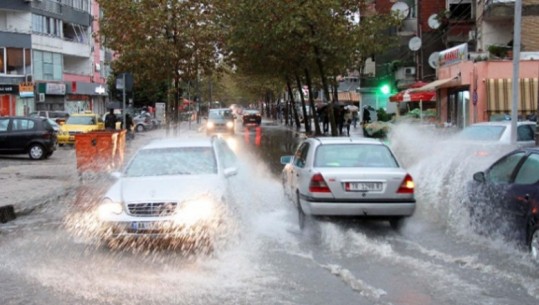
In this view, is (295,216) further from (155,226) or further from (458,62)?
(458,62)

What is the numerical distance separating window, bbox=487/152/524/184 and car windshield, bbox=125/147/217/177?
3815 millimetres

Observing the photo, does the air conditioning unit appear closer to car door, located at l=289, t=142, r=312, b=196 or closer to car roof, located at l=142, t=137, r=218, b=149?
car door, located at l=289, t=142, r=312, b=196

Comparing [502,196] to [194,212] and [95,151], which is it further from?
[95,151]

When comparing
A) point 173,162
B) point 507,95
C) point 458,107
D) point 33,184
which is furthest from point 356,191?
point 458,107

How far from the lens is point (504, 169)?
901cm

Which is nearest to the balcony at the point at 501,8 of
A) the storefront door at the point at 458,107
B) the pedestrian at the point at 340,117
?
the storefront door at the point at 458,107

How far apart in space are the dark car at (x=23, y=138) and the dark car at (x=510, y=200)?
18611mm

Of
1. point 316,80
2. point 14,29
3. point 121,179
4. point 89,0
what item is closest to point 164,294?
point 121,179

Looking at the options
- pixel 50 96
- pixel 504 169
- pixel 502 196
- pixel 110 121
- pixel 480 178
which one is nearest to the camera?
pixel 502 196

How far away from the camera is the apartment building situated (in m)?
50.2

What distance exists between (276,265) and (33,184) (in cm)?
1019

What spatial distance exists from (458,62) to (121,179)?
22695 mm

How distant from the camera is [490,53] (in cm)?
2625

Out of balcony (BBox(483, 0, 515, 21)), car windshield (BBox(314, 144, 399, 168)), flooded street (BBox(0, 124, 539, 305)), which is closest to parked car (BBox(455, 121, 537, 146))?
flooded street (BBox(0, 124, 539, 305))
